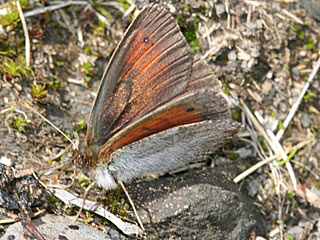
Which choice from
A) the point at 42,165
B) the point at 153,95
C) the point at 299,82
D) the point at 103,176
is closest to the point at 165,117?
the point at 153,95

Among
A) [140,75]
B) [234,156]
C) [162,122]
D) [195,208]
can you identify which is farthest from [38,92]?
[234,156]

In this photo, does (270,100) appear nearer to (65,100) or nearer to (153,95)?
(153,95)

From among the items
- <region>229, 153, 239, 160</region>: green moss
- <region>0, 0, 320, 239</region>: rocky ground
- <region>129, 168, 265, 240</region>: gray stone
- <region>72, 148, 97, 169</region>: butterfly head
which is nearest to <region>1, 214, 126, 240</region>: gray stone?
<region>129, 168, 265, 240</region>: gray stone

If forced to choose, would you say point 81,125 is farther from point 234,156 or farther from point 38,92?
point 234,156

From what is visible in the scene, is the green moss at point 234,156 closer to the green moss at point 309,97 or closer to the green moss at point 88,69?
the green moss at point 309,97

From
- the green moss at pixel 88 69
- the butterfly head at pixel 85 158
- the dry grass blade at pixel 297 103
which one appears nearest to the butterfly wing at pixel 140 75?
the butterfly head at pixel 85 158

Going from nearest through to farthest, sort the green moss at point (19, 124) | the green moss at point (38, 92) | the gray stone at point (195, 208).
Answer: the gray stone at point (195, 208) → the green moss at point (19, 124) → the green moss at point (38, 92)
